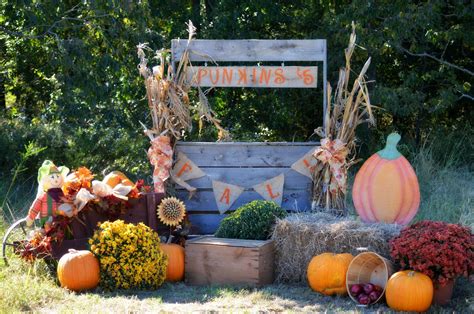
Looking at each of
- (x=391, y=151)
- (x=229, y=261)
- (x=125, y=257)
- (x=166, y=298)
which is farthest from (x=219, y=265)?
(x=391, y=151)

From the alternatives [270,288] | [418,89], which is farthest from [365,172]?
[418,89]

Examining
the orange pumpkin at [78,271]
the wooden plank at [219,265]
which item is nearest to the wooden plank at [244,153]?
the wooden plank at [219,265]

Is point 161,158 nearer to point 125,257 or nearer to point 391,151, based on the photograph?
point 125,257

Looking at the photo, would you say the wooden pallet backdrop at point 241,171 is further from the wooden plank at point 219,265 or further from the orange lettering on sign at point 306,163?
the wooden plank at point 219,265

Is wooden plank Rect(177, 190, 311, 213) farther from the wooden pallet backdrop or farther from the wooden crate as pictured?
the wooden crate

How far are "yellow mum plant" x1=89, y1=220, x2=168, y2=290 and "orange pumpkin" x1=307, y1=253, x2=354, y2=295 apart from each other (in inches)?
49.1

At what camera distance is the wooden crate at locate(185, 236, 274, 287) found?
19.0 ft

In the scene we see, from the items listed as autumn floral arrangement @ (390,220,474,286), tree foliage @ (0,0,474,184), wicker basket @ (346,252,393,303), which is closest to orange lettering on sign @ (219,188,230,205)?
wicker basket @ (346,252,393,303)

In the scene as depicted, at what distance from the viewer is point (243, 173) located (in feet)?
23.1

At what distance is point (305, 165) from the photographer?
274 inches

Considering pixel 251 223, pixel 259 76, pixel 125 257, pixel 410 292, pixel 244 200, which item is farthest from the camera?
pixel 259 76

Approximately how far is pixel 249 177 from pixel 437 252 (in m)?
2.38

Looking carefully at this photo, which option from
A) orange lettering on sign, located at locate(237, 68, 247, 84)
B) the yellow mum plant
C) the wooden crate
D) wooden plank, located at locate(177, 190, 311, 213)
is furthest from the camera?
orange lettering on sign, located at locate(237, 68, 247, 84)

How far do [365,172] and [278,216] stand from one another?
0.90 m
